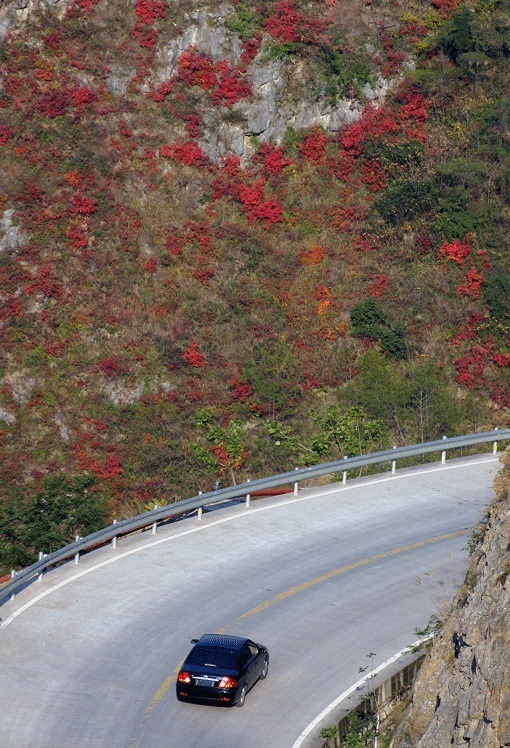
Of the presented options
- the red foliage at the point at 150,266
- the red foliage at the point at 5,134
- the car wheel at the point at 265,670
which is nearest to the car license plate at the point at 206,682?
the car wheel at the point at 265,670

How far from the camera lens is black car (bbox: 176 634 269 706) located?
63.1 ft

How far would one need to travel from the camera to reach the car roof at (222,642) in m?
19.7

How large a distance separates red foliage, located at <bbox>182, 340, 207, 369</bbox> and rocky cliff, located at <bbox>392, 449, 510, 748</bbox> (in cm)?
2680

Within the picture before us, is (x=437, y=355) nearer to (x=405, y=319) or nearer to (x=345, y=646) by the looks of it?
(x=405, y=319)

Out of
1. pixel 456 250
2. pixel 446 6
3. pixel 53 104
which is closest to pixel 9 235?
pixel 53 104

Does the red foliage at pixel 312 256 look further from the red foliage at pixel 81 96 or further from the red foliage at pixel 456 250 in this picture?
the red foliage at pixel 81 96

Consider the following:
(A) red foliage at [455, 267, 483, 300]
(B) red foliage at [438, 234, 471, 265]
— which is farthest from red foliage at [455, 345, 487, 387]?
(B) red foliage at [438, 234, 471, 265]

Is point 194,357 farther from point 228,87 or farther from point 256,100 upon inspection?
point 228,87

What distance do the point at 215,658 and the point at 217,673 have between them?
0.94 feet

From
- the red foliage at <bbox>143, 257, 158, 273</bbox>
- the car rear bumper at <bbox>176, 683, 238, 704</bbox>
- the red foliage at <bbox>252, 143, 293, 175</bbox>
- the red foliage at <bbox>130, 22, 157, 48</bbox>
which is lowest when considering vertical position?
the car rear bumper at <bbox>176, 683, 238, 704</bbox>

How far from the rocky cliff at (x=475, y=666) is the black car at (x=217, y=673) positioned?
3.24 metres

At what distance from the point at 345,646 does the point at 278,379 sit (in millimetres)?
22220

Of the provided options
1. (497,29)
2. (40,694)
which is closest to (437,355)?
(497,29)

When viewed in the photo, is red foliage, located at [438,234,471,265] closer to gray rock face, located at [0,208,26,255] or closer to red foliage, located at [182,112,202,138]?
red foliage, located at [182,112,202,138]
